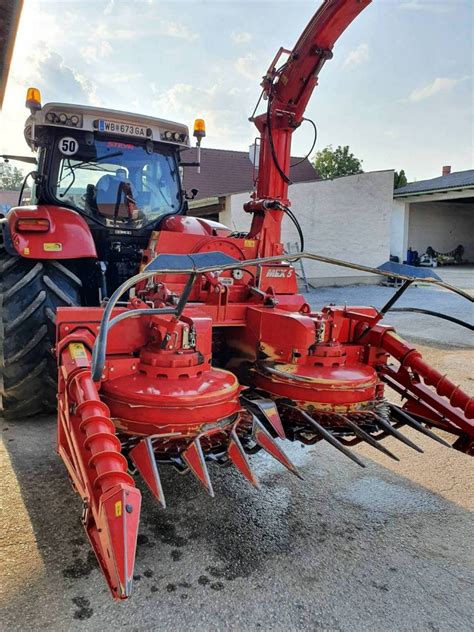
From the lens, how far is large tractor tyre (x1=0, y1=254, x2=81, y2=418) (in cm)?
341

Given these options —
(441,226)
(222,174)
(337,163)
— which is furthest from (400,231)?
(337,163)

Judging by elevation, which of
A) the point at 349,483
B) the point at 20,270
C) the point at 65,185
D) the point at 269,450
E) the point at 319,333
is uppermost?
the point at 65,185

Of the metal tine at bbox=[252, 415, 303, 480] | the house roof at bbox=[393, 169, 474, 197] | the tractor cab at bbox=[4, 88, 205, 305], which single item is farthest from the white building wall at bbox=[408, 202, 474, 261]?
the metal tine at bbox=[252, 415, 303, 480]

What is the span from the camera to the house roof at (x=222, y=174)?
1819 centimetres

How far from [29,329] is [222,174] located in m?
16.7

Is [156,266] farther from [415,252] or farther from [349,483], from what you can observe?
[415,252]

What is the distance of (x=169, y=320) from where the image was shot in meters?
2.59

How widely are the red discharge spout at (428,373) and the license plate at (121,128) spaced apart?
277 centimetres

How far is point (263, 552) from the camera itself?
2389 mm

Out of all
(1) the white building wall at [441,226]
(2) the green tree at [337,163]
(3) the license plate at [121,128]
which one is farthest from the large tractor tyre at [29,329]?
(2) the green tree at [337,163]

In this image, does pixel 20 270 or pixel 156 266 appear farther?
pixel 20 270

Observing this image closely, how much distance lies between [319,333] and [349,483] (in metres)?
1.00

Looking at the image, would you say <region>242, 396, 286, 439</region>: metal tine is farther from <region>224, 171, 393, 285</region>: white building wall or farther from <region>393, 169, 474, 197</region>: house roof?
<region>393, 169, 474, 197</region>: house roof

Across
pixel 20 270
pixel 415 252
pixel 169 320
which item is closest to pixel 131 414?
pixel 169 320
